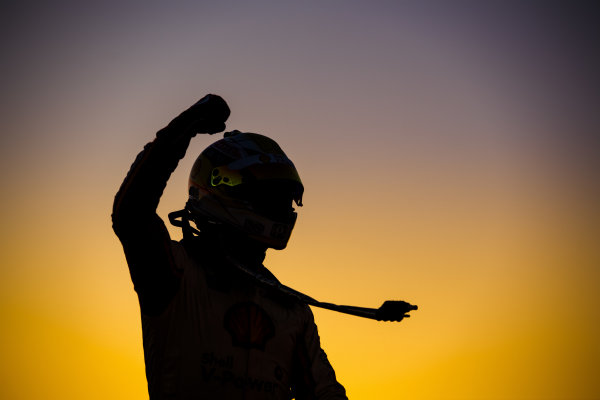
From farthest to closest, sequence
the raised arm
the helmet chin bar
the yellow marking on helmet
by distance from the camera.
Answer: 1. the yellow marking on helmet
2. the helmet chin bar
3. the raised arm

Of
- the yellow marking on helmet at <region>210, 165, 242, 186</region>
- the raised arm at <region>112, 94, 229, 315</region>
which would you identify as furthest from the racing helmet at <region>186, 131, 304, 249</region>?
the raised arm at <region>112, 94, 229, 315</region>

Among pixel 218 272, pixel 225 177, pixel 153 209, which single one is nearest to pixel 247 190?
pixel 225 177

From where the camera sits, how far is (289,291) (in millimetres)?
4172

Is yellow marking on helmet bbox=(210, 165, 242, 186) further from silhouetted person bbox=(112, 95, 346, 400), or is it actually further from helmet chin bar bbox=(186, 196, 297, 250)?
helmet chin bar bbox=(186, 196, 297, 250)

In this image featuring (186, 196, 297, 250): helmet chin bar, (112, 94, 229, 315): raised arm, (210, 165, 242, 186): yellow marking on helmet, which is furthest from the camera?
(210, 165, 242, 186): yellow marking on helmet

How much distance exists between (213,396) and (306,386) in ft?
3.22

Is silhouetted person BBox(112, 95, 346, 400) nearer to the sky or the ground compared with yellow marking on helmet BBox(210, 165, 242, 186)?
nearer to the ground

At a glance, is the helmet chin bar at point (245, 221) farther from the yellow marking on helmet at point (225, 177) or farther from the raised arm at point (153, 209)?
the raised arm at point (153, 209)

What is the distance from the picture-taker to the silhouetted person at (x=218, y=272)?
11.8 ft

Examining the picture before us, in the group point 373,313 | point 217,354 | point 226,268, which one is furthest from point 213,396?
point 373,313

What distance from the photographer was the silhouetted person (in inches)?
142

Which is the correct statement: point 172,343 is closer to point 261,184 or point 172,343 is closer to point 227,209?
point 227,209

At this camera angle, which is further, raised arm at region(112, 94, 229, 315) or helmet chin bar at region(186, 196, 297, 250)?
helmet chin bar at region(186, 196, 297, 250)

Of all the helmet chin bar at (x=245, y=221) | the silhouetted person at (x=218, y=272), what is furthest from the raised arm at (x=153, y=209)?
the helmet chin bar at (x=245, y=221)
